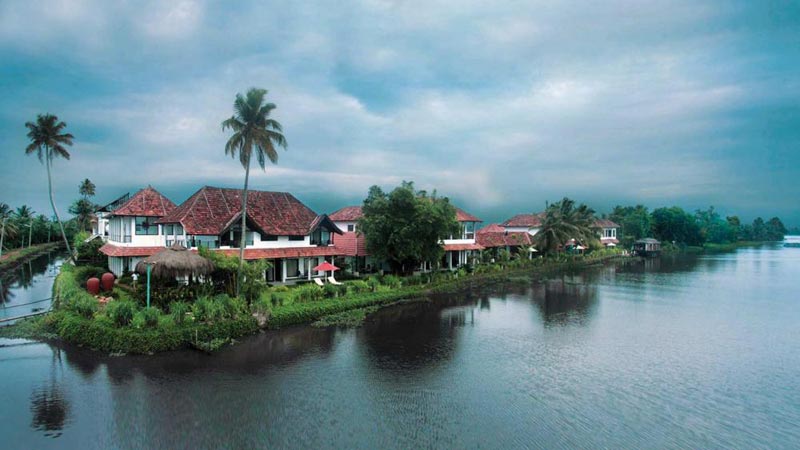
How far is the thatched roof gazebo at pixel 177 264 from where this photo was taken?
21141 millimetres

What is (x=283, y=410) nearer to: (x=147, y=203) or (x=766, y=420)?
(x=766, y=420)

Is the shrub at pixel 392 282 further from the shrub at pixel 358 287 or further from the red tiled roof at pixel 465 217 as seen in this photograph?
the red tiled roof at pixel 465 217

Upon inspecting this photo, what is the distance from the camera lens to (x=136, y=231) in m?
29.2

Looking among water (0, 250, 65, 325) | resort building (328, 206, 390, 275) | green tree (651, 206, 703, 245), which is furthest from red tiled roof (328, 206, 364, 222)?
green tree (651, 206, 703, 245)

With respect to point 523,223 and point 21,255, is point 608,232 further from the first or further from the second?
point 21,255

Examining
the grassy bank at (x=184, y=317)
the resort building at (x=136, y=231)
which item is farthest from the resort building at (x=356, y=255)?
the resort building at (x=136, y=231)

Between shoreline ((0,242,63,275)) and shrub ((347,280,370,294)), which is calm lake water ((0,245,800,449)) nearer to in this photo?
shrub ((347,280,370,294))

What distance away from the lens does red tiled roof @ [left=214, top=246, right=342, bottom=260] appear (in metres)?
28.7

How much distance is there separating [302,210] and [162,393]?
2131cm

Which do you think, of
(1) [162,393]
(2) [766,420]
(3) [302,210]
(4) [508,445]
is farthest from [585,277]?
(1) [162,393]

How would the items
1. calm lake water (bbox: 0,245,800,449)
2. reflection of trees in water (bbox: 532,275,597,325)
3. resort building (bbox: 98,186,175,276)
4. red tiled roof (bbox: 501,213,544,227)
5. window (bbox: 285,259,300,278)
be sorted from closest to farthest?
calm lake water (bbox: 0,245,800,449) < reflection of trees in water (bbox: 532,275,597,325) < resort building (bbox: 98,186,175,276) < window (bbox: 285,259,300,278) < red tiled roof (bbox: 501,213,544,227)

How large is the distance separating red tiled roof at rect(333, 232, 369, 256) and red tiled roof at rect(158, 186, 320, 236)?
4073 mm

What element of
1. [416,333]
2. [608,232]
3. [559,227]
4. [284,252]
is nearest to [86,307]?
[284,252]

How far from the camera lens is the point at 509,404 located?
551 inches
